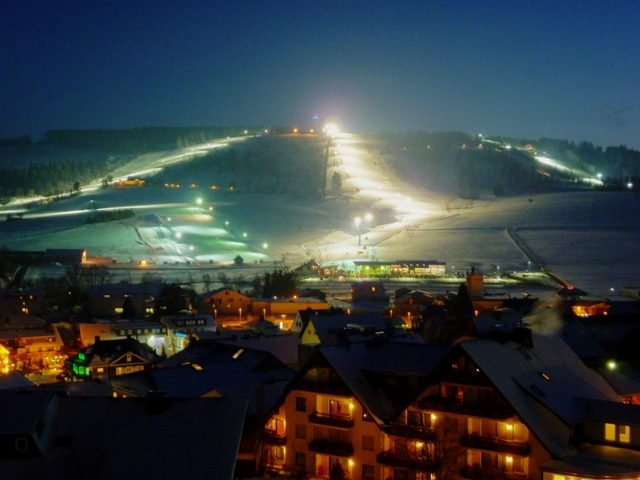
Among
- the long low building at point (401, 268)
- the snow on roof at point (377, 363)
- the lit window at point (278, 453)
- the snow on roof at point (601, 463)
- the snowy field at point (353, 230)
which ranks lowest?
the lit window at point (278, 453)

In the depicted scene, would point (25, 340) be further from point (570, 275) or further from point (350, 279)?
point (570, 275)

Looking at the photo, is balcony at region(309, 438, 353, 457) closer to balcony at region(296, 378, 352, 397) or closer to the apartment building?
the apartment building

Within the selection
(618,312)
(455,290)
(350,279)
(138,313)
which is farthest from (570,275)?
(138,313)

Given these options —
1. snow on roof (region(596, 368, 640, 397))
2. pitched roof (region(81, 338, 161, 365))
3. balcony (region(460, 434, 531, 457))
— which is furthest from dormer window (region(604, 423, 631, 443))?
pitched roof (region(81, 338, 161, 365))

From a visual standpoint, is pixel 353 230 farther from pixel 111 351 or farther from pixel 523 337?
pixel 523 337

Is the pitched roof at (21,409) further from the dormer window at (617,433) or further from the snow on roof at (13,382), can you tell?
the snow on roof at (13,382)

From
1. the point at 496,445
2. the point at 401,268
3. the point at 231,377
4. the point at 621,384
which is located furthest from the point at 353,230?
the point at 496,445

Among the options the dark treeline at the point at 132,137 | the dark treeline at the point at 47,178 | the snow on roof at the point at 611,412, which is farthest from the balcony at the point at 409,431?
the dark treeline at the point at 132,137
